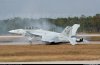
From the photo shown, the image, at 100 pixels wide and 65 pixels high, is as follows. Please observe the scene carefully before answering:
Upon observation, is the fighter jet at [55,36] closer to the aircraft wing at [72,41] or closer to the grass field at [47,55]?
the aircraft wing at [72,41]

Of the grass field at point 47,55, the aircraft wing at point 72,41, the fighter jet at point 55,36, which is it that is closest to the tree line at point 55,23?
the fighter jet at point 55,36

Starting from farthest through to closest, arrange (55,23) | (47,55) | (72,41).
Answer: (55,23)
(72,41)
(47,55)

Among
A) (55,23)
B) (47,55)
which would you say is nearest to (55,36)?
(47,55)

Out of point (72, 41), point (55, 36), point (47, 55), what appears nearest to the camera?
point (47, 55)

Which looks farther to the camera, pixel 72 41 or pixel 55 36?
pixel 55 36

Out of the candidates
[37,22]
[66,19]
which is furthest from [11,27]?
[66,19]

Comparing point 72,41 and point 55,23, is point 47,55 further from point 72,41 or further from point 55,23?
point 55,23

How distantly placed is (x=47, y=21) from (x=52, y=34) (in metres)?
36.7

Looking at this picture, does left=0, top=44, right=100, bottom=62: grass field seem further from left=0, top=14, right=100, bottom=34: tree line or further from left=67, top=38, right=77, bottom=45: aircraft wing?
left=0, top=14, right=100, bottom=34: tree line

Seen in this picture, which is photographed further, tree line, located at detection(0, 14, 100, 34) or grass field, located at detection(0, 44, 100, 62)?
tree line, located at detection(0, 14, 100, 34)

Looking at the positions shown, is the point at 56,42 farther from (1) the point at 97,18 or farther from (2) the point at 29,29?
(1) the point at 97,18

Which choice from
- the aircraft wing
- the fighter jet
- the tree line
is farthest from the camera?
the tree line

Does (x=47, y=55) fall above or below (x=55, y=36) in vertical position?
below

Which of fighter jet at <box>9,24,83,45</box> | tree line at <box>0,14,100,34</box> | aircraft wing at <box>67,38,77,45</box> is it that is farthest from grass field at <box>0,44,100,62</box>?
tree line at <box>0,14,100,34</box>
